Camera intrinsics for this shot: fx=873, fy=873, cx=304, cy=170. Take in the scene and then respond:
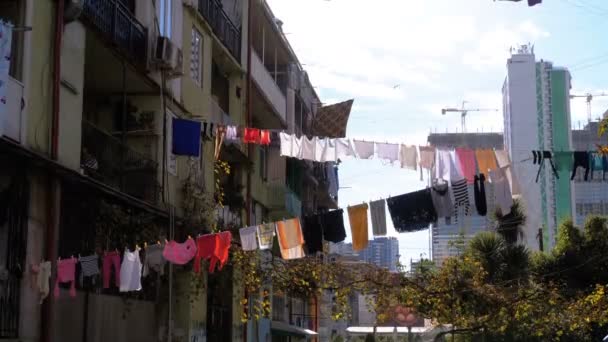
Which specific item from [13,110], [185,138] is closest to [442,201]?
[185,138]

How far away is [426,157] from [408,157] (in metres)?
0.32

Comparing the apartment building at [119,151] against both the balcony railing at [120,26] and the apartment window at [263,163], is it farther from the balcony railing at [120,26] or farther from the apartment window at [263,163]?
the apartment window at [263,163]

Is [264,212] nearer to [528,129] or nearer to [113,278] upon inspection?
[113,278]

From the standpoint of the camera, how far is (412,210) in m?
16.8

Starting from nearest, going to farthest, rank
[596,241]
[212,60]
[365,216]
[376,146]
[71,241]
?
[71,241] < [376,146] < [365,216] < [212,60] < [596,241]

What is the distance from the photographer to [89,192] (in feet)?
46.4

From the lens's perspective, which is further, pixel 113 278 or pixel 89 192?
pixel 113 278

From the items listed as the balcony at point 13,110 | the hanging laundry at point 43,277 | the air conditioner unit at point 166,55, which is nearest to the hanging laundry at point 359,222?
the air conditioner unit at point 166,55

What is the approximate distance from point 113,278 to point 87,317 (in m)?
1.23

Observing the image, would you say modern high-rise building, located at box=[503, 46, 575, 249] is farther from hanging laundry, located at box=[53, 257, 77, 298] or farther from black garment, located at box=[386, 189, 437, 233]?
hanging laundry, located at box=[53, 257, 77, 298]

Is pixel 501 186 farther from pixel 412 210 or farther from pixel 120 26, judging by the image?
pixel 120 26

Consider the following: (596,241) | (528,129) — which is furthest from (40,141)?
(528,129)

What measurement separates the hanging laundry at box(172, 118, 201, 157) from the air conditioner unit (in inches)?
42.4

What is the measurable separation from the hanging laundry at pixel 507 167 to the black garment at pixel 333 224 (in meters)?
3.39
